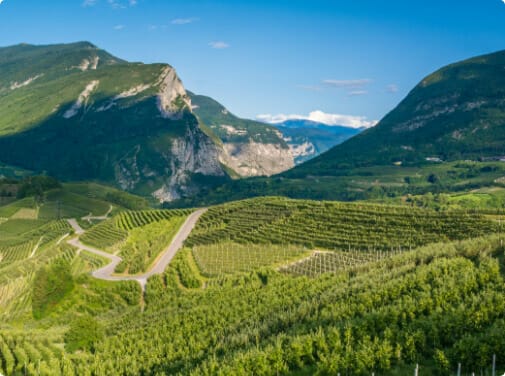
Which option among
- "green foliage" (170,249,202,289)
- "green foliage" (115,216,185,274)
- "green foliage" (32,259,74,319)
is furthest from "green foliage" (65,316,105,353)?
"green foliage" (115,216,185,274)

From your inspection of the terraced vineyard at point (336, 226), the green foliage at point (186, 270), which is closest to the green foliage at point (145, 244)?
the green foliage at point (186, 270)

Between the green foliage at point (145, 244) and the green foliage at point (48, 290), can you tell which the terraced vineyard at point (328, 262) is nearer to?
the green foliage at point (145, 244)

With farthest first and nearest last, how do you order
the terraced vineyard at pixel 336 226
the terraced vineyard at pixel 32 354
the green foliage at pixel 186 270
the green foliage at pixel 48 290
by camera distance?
the terraced vineyard at pixel 336 226 < the green foliage at pixel 186 270 < the green foliage at pixel 48 290 < the terraced vineyard at pixel 32 354

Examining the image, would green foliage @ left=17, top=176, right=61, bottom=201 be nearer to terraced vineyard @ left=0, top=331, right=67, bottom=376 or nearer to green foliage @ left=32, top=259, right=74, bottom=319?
green foliage @ left=32, top=259, right=74, bottom=319

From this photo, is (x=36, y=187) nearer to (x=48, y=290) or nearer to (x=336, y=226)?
(x=48, y=290)

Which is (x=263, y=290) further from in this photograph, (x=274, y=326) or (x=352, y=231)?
(x=352, y=231)

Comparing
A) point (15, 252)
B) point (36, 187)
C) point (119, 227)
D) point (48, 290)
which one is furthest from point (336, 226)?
point (36, 187)
